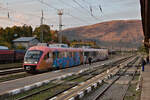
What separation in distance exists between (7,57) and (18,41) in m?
48.6

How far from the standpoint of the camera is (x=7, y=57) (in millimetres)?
38969

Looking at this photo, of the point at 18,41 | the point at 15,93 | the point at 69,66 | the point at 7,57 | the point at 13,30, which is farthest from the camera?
the point at 13,30

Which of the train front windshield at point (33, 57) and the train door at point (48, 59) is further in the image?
the train door at point (48, 59)

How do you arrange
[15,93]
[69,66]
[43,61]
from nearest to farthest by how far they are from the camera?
[15,93], [43,61], [69,66]

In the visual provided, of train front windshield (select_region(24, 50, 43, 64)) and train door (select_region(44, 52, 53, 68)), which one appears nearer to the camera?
train front windshield (select_region(24, 50, 43, 64))

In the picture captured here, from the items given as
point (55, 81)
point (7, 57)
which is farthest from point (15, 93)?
point (7, 57)

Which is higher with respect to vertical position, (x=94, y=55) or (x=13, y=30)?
(x=13, y=30)

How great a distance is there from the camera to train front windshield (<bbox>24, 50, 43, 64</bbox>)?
2103 centimetres

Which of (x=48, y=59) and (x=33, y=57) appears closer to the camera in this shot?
(x=33, y=57)

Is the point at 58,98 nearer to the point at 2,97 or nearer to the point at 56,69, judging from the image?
the point at 2,97

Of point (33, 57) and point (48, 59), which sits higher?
point (33, 57)

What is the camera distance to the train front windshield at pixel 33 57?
69.0ft

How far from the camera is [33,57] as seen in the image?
69.9 feet

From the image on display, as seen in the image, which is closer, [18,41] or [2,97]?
[2,97]
